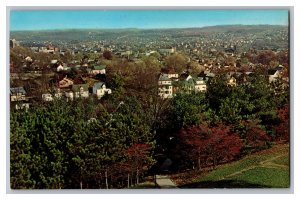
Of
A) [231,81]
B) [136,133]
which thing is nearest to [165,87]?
[136,133]

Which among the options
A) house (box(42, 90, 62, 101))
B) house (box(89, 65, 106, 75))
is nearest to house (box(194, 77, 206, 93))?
house (box(89, 65, 106, 75))

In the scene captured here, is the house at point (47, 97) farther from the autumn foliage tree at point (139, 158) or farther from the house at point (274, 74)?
the house at point (274, 74)

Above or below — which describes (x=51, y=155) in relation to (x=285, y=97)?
below

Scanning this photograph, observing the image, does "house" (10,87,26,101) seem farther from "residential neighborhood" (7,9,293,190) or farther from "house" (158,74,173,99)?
"house" (158,74,173,99)

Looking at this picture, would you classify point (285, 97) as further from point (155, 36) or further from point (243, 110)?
point (155, 36)

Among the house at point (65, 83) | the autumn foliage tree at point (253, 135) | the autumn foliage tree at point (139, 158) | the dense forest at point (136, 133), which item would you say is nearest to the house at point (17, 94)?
the dense forest at point (136, 133)
